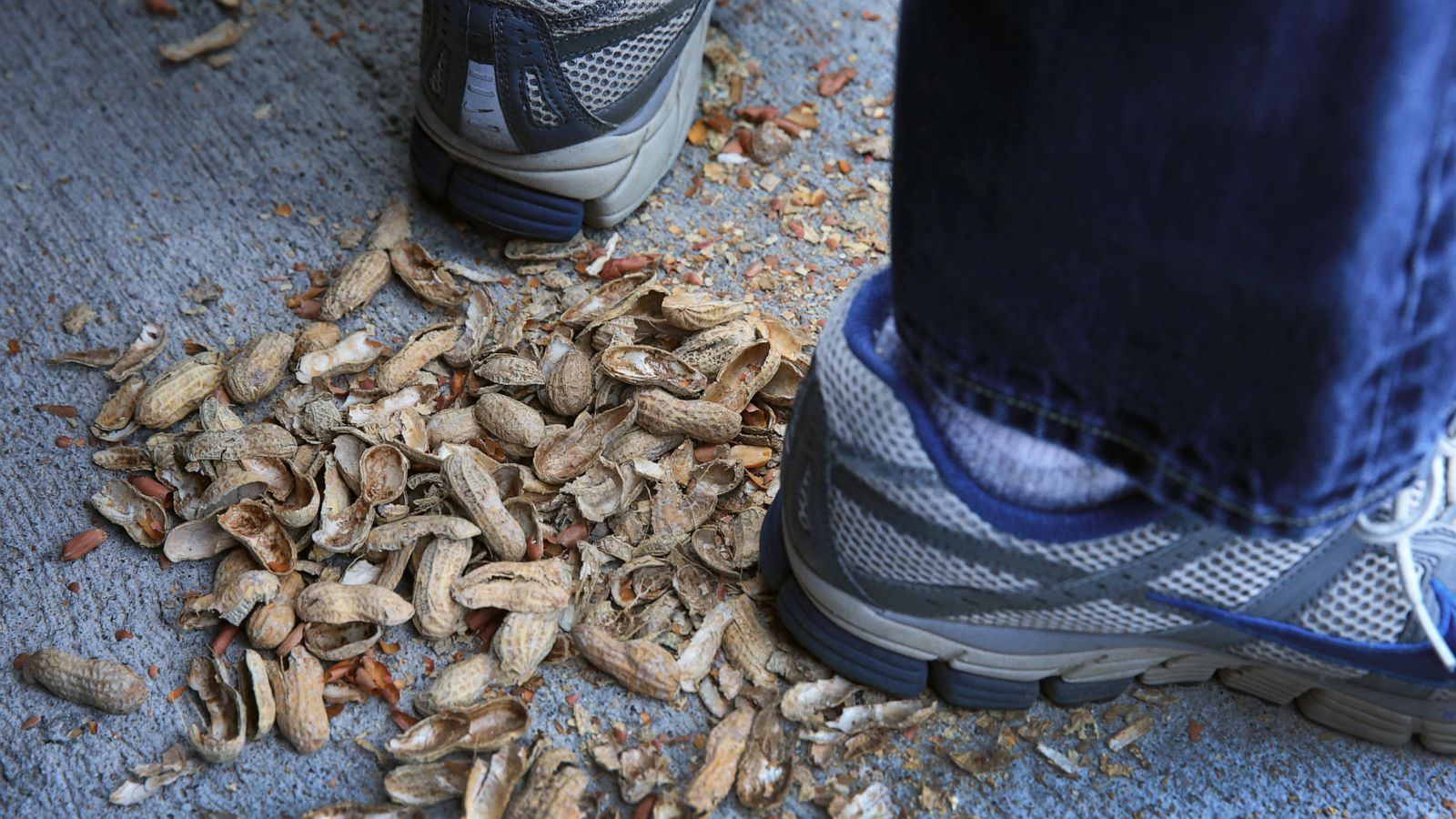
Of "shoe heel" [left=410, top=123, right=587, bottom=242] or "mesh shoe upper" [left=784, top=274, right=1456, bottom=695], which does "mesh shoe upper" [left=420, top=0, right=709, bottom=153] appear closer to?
"shoe heel" [left=410, top=123, right=587, bottom=242]

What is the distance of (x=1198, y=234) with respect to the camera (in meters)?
0.45

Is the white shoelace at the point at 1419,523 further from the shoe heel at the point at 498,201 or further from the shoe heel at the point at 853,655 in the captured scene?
the shoe heel at the point at 498,201

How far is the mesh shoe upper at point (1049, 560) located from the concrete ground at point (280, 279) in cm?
10

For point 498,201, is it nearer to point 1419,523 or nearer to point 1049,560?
point 1049,560

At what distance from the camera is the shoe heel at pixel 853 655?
775mm

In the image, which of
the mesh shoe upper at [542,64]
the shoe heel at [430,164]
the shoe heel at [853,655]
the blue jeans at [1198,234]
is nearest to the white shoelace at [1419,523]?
the blue jeans at [1198,234]

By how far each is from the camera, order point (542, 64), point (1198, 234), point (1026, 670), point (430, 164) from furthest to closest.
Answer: point (430, 164)
point (542, 64)
point (1026, 670)
point (1198, 234)

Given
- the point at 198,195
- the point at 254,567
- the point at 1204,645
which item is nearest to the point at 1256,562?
the point at 1204,645

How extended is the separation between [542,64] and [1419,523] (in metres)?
0.75

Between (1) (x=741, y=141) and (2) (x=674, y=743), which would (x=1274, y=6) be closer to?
(2) (x=674, y=743)

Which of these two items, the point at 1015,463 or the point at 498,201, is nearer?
the point at 1015,463

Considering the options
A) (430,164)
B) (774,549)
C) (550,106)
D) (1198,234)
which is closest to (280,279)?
(430,164)

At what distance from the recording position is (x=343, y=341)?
1.01m

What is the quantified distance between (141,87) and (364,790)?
89 centimetres
